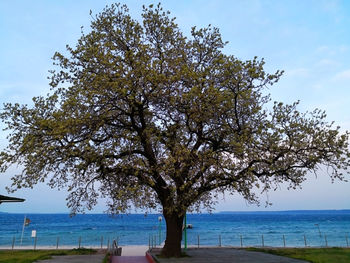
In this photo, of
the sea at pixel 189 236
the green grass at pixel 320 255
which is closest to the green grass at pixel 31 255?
the sea at pixel 189 236

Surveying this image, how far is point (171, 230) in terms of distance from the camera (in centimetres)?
1889

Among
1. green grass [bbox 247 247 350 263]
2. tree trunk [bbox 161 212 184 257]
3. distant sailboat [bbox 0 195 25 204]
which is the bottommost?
green grass [bbox 247 247 350 263]

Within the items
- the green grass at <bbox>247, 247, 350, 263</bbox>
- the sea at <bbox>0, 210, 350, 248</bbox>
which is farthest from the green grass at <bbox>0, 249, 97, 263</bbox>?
the green grass at <bbox>247, 247, 350, 263</bbox>

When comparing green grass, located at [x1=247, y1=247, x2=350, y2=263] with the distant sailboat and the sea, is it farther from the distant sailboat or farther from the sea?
the distant sailboat

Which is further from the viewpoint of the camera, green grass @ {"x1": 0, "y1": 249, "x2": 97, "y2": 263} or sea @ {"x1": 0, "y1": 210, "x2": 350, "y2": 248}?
sea @ {"x1": 0, "y1": 210, "x2": 350, "y2": 248}

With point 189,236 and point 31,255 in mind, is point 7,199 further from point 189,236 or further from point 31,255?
point 189,236

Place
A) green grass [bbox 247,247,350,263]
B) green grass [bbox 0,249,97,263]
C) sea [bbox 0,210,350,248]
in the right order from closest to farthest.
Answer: green grass [bbox 247,247,350,263] → green grass [bbox 0,249,97,263] → sea [bbox 0,210,350,248]

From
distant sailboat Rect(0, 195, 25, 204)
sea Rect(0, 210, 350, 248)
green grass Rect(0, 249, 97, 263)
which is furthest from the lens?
sea Rect(0, 210, 350, 248)

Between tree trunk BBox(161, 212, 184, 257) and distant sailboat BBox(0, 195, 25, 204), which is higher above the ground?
distant sailboat BBox(0, 195, 25, 204)

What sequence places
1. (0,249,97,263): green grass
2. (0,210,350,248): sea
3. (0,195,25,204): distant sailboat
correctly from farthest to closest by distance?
(0,210,350,248): sea
(0,249,97,263): green grass
(0,195,25,204): distant sailboat

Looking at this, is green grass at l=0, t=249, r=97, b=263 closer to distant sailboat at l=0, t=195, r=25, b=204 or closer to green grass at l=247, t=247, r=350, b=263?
distant sailboat at l=0, t=195, r=25, b=204

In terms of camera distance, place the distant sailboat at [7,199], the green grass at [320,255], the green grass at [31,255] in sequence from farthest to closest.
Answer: the green grass at [31,255], the green grass at [320,255], the distant sailboat at [7,199]

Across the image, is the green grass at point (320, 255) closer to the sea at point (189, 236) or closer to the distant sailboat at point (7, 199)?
the sea at point (189, 236)

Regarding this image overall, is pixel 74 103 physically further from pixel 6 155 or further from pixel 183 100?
pixel 183 100
